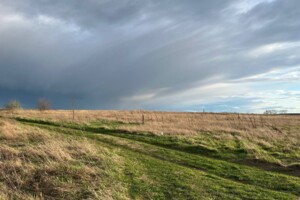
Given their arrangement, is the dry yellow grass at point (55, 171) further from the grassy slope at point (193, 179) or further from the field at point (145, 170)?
the grassy slope at point (193, 179)

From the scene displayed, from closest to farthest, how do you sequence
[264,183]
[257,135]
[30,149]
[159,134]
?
[264,183] < [30,149] < [159,134] < [257,135]

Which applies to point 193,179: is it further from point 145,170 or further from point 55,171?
point 55,171

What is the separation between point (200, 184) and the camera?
41.5 ft

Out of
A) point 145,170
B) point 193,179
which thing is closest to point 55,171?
point 145,170

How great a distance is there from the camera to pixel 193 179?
520 inches

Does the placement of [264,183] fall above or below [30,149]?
below

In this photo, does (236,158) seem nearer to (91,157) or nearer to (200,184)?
(200,184)

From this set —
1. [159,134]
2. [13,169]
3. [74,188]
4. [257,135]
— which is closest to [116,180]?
[74,188]

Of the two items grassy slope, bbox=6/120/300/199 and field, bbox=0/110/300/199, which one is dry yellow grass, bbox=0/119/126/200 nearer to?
field, bbox=0/110/300/199

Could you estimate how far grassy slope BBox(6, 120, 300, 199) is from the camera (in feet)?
38.5

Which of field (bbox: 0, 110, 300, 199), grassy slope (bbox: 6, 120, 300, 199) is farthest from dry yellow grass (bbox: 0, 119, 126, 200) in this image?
grassy slope (bbox: 6, 120, 300, 199)

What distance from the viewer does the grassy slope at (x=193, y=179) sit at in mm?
11742

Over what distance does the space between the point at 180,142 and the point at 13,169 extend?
11.2 meters

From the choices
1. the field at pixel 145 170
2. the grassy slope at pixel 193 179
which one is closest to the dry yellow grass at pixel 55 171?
the field at pixel 145 170
